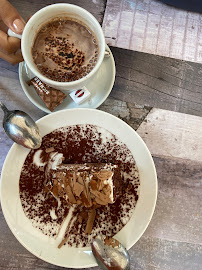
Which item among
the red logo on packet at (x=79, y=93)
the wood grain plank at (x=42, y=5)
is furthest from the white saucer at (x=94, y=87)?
the wood grain plank at (x=42, y=5)

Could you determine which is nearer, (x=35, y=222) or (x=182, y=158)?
(x=35, y=222)

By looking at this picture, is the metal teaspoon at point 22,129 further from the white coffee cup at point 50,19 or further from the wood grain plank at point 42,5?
the wood grain plank at point 42,5

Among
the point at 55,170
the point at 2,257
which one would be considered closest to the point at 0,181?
the point at 55,170

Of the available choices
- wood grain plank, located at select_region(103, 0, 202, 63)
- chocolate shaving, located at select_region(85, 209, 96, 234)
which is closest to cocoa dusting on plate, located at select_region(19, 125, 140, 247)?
chocolate shaving, located at select_region(85, 209, 96, 234)

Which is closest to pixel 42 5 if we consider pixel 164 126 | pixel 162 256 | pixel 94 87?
pixel 94 87

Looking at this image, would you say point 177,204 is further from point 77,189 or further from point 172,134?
point 77,189

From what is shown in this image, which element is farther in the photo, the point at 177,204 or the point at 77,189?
the point at 177,204

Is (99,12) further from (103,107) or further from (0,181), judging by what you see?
(0,181)
